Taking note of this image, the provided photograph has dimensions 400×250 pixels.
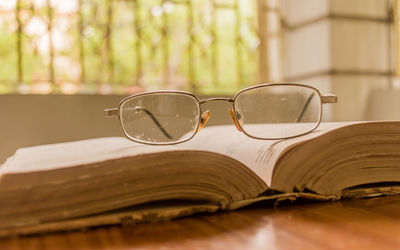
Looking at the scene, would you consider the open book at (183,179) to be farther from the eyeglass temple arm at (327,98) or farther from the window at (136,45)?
the window at (136,45)

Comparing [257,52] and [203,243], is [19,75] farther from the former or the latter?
[203,243]

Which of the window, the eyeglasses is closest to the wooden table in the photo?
the eyeglasses

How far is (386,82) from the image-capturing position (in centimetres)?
202

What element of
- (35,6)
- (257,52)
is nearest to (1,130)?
(35,6)

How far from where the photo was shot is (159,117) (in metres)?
0.64

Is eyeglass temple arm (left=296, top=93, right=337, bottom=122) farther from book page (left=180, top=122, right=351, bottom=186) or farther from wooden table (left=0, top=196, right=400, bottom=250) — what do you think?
wooden table (left=0, top=196, right=400, bottom=250)

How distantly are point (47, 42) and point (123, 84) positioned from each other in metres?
0.37

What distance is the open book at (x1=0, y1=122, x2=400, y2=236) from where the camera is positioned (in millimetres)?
403

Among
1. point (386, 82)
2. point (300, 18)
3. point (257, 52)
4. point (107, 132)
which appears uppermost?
point (300, 18)

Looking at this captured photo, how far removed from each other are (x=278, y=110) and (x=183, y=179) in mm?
328

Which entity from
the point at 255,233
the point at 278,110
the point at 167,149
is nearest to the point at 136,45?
the point at 278,110

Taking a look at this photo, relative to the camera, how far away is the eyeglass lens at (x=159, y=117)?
24.9 inches

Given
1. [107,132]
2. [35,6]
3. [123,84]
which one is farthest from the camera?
[123,84]

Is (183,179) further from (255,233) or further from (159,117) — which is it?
(159,117)
